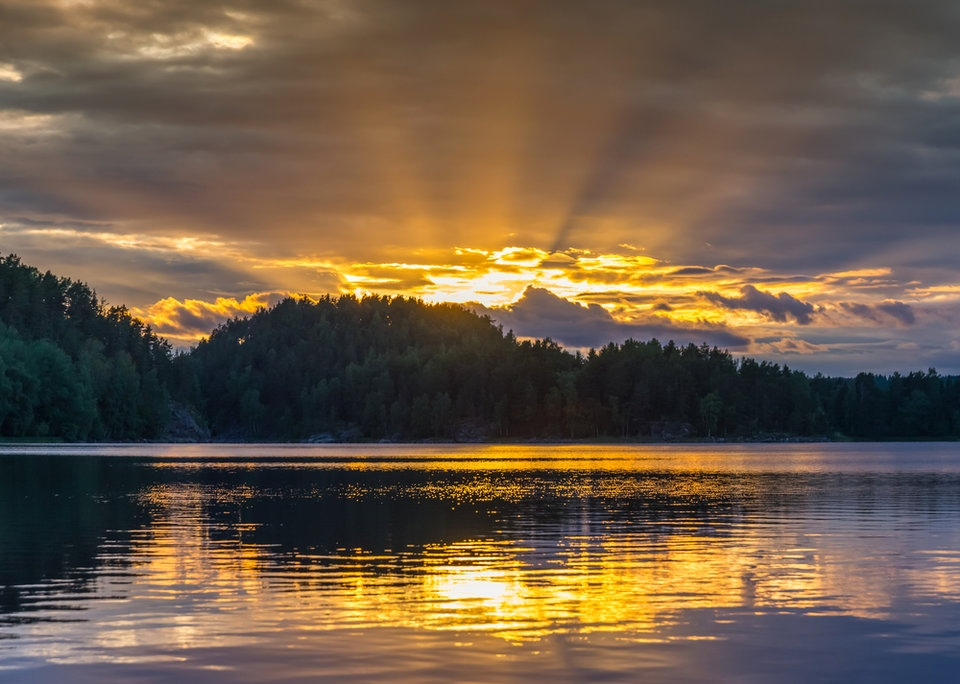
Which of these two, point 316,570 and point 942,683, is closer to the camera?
point 942,683

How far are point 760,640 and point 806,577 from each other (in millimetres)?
10342

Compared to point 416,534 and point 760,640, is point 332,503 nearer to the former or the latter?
point 416,534

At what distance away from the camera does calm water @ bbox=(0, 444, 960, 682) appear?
2209cm

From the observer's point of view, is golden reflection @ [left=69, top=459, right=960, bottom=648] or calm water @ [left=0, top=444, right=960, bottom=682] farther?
golden reflection @ [left=69, top=459, right=960, bottom=648]

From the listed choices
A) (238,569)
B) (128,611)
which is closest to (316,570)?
(238,569)

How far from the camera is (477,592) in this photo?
102ft

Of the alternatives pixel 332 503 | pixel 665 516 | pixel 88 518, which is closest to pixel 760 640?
pixel 665 516

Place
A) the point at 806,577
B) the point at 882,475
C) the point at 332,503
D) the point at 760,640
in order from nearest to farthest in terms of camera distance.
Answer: the point at 760,640
the point at 806,577
the point at 332,503
the point at 882,475

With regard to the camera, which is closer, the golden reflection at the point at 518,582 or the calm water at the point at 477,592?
the calm water at the point at 477,592

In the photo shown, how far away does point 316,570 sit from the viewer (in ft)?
118

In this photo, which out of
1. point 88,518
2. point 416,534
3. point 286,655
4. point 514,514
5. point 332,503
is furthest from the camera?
point 332,503

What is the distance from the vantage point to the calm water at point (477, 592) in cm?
2209

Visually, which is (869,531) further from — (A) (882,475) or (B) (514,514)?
(A) (882,475)

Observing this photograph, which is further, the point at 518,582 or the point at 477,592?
the point at 518,582
